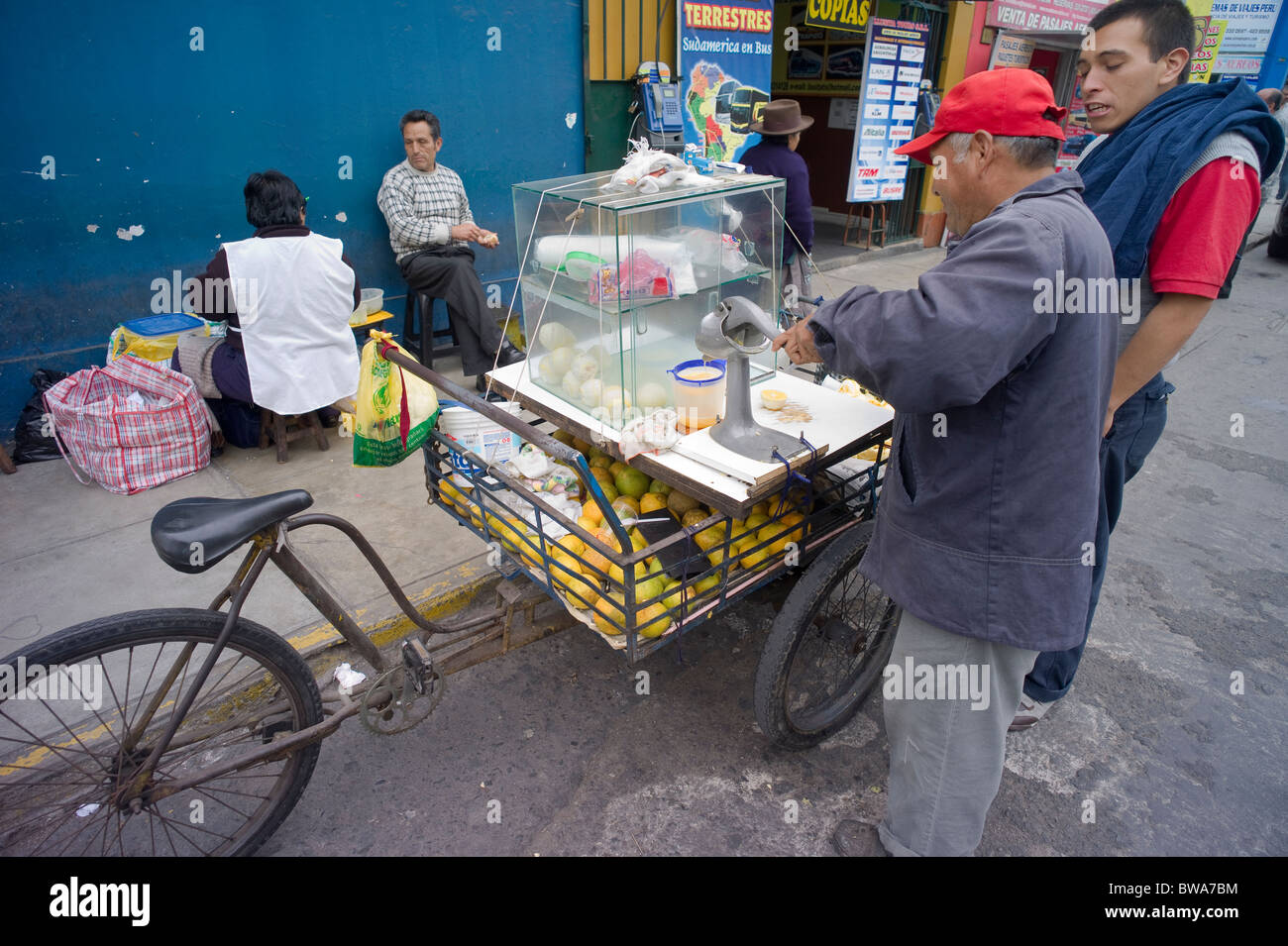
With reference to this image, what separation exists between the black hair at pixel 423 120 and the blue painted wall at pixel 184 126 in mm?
283

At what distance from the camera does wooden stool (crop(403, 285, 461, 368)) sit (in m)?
5.20

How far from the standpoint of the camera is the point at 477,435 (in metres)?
2.51

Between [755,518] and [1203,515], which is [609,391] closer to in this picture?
[755,518]

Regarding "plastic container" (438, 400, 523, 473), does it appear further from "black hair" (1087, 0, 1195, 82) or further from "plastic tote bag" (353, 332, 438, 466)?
A: "black hair" (1087, 0, 1195, 82)

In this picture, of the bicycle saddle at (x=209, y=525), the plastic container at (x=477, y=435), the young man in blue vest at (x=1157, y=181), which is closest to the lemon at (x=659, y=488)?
the plastic container at (x=477, y=435)

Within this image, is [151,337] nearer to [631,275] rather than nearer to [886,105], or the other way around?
[631,275]

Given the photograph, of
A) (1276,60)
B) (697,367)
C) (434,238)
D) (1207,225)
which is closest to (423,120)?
(434,238)

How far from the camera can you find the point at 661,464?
2.23 m

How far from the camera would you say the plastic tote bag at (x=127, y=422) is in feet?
12.4

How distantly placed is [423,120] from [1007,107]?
13.9ft

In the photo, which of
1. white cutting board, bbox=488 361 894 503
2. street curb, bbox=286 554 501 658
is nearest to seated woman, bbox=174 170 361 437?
street curb, bbox=286 554 501 658

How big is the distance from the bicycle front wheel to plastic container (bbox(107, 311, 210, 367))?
2.31 m

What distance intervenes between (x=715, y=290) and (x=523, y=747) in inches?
69.4
